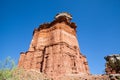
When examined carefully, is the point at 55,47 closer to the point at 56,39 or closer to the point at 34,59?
the point at 56,39

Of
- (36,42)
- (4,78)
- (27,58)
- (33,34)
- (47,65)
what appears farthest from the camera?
(33,34)

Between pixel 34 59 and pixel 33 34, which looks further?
pixel 33 34

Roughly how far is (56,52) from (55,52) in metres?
0.29

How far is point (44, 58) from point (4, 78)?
77.8 ft

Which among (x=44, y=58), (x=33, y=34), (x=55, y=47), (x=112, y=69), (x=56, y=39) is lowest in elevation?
(x=112, y=69)

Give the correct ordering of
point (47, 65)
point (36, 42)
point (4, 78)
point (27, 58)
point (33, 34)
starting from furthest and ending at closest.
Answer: point (33, 34)
point (36, 42)
point (27, 58)
point (47, 65)
point (4, 78)

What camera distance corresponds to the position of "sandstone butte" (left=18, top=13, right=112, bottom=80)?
37.4 meters

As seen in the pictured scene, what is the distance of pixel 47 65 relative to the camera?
38.4 metres

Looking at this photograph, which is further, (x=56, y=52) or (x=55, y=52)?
(x=55, y=52)

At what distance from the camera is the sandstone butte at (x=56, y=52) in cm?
3744

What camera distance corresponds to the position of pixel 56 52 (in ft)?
129

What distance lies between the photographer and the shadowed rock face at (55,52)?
3753 centimetres

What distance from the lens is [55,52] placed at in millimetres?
39500

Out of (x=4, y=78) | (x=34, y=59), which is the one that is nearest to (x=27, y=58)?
(x=34, y=59)
